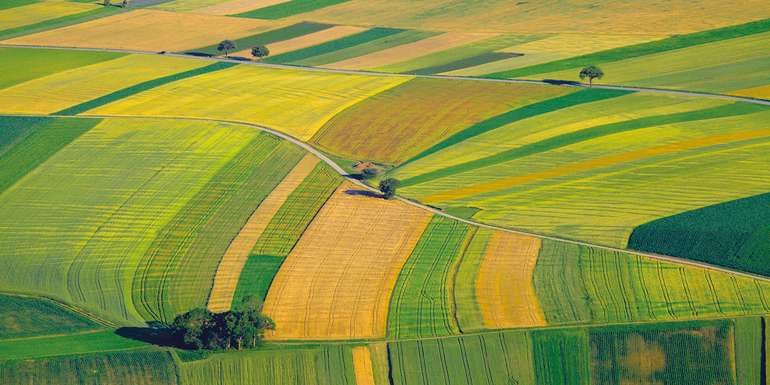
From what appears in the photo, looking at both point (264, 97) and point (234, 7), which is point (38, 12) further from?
point (264, 97)

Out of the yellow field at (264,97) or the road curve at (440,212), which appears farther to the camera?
the yellow field at (264,97)

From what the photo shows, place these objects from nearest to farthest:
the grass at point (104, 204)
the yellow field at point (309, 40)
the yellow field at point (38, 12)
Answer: the grass at point (104, 204) → the yellow field at point (309, 40) → the yellow field at point (38, 12)

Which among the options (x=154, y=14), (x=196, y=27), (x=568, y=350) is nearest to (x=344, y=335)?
(x=568, y=350)

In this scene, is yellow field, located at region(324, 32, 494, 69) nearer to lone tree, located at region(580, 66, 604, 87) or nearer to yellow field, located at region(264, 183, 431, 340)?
lone tree, located at region(580, 66, 604, 87)

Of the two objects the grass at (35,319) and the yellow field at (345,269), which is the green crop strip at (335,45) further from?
the grass at (35,319)

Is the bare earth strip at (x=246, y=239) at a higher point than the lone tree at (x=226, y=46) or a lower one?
lower

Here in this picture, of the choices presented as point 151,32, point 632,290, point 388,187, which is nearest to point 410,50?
point 151,32

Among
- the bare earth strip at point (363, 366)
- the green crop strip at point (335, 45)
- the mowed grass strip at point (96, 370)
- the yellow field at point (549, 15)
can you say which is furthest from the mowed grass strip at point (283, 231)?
the yellow field at point (549, 15)
